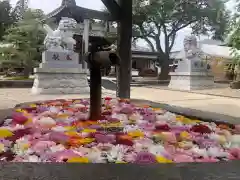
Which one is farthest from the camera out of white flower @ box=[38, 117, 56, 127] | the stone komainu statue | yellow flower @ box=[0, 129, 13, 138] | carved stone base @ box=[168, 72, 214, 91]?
carved stone base @ box=[168, 72, 214, 91]

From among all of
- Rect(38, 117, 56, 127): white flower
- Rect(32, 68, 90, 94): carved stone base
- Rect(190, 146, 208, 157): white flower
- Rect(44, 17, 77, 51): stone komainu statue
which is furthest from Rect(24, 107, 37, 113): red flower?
Rect(44, 17, 77, 51): stone komainu statue

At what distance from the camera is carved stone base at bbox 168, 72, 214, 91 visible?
38.5 ft

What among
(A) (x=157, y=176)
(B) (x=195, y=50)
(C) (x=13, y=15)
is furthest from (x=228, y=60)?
(A) (x=157, y=176)

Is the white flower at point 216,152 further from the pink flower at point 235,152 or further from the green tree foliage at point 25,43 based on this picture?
the green tree foliage at point 25,43

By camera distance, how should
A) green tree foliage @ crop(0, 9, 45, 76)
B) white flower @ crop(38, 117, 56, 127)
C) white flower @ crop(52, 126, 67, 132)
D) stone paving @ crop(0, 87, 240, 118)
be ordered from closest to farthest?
white flower @ crop(52, 126, 67, 132) → white flower @ crop(38, 117, 56, 127) → stone paving @ crop(0, 87, 240, 118) → green tree foliage @ crop(0, 9, 45, 76)

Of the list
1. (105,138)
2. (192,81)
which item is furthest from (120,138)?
(192,81)

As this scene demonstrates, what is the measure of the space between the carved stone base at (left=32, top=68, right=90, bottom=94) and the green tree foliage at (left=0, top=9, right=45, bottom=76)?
401 centimetres

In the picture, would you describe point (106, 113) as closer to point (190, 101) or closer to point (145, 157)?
point (145, 157)

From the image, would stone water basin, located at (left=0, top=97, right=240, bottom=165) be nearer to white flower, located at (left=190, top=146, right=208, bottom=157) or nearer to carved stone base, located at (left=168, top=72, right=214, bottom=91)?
white flower, located at (left=190, top=146, right=208, bottom=157)

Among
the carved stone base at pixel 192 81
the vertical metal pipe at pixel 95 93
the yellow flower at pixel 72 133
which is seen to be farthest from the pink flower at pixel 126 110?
the carved stone base at pixel 192 81

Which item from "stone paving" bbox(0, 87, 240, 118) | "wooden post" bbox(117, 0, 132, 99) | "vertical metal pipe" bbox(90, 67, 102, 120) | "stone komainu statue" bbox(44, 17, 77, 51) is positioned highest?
"stone komainu statue" bbox(44, 17, 77, 51)

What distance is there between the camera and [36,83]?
916 cm

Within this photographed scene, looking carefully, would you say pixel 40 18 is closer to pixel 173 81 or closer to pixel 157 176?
pixel 173 81

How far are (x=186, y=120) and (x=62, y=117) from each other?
35.8 inches
